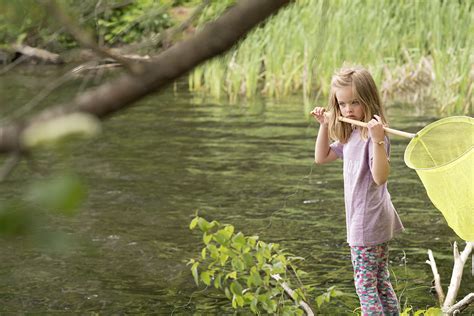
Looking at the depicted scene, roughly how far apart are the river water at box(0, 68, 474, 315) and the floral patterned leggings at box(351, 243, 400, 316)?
0.90 metres

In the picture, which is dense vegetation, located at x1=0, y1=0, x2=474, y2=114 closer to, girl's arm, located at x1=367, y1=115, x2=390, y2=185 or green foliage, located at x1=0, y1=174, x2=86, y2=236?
girl's arm, located at x1=367, y1=115, x2=390, y2=185

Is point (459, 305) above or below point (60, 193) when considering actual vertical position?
below

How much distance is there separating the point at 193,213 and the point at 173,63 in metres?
6.79

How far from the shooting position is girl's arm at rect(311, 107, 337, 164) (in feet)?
12.8

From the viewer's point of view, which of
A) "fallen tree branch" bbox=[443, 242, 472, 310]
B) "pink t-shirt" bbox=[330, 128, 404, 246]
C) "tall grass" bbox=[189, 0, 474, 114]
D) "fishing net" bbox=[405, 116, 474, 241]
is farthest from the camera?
"tall grass" bbox=[189, 0, 474, 114]

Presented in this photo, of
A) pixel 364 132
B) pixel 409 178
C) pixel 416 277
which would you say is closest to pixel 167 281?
pixel 416 277

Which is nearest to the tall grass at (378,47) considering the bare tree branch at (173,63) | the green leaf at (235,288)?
the green leaf at (235,288)

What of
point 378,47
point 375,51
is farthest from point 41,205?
point 378,47

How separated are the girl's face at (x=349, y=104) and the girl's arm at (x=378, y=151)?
7.3 inches

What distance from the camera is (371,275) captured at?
3816 millimetres

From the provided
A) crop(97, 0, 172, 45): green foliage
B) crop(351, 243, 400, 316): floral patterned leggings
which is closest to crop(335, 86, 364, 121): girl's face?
crop(351, 243, 400, 316): floral patterned leggings

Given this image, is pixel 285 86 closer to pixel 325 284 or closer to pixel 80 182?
pixel 325 284

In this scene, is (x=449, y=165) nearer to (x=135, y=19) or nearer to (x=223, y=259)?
(x=223, y=259)

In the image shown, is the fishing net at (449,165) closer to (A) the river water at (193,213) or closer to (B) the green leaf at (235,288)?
(B) the green leaf at (235,288)
